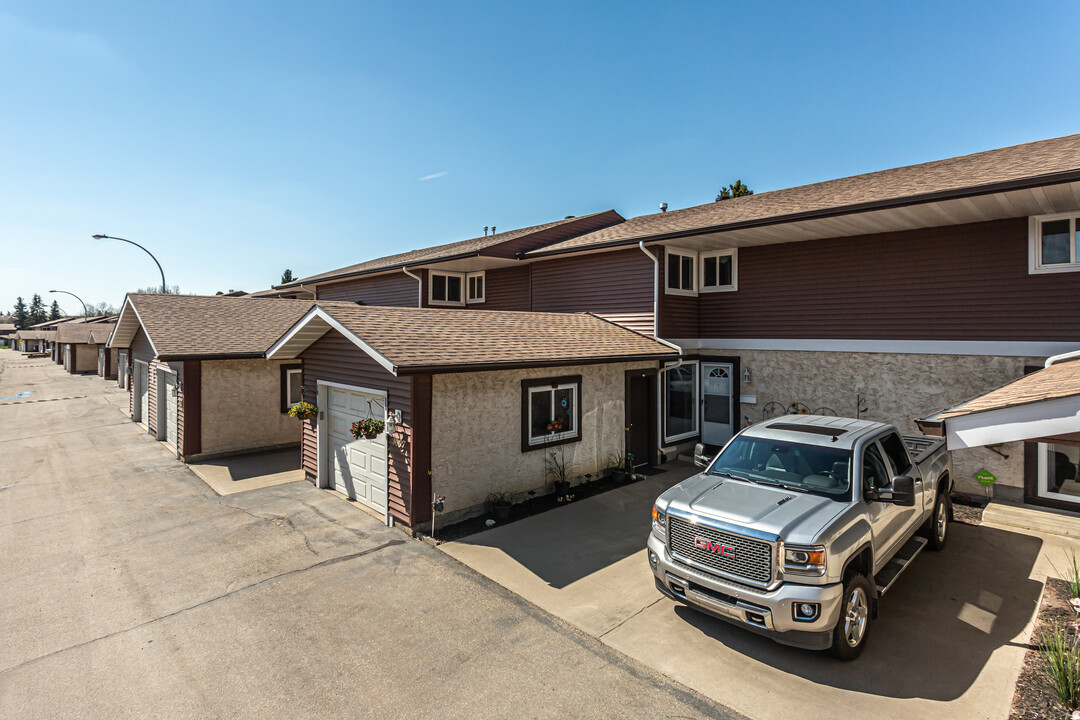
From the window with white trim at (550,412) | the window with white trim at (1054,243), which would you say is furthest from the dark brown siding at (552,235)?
the window with white trim at (1054,243)

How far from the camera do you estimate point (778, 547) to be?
4.50m

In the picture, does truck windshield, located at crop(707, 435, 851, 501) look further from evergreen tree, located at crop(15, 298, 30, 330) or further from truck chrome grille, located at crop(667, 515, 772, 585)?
evergreen tree, located at crop(15, 298, 30, 330)

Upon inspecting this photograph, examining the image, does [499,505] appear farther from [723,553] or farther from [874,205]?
[874,205]

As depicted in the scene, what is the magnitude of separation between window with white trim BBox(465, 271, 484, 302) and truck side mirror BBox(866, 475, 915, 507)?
47.1 ft

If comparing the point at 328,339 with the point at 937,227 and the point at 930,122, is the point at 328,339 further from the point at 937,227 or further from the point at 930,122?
the point at 930,122

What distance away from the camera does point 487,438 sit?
8539 mm

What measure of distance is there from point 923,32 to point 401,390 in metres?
12.3

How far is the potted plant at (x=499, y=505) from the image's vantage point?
27.4ft

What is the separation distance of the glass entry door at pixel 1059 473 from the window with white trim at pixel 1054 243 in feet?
10.3

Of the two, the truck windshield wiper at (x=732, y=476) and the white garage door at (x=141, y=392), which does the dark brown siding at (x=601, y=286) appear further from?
the white garage door at (x=141, y=392)

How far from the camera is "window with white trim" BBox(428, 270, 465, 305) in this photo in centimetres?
1761

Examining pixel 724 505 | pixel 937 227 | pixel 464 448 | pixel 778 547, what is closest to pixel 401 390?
pixel 464 448

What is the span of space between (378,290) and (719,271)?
539 inches

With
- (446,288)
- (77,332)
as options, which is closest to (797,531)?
(446,288)
